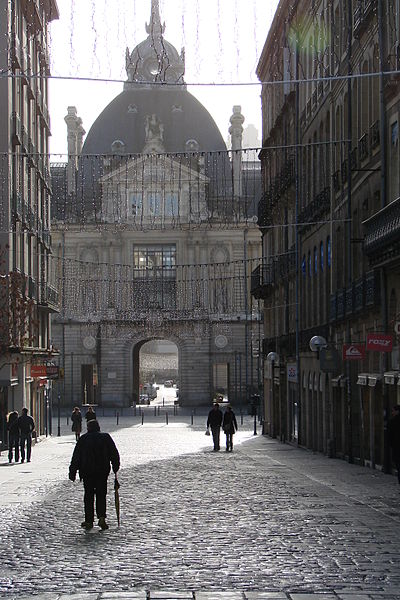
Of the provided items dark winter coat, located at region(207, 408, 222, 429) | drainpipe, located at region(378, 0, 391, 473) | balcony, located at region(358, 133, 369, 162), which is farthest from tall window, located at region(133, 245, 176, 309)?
drainpipe, located at region(378, 0, 391, 473)

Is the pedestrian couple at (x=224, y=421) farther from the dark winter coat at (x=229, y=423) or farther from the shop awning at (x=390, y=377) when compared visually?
the shop awning at (x=390, y=377)

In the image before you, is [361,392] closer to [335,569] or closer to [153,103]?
[335,569]

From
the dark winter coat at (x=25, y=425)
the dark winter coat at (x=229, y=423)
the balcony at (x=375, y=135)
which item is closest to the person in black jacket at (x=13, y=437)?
the dark winter coat at (x=25, y=425)

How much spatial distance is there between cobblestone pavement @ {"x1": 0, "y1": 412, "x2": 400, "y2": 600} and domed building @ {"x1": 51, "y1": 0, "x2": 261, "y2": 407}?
6349 centimetres

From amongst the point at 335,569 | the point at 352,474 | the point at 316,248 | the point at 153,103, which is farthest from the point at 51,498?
the point at 153,103

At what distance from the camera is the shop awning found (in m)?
26.6

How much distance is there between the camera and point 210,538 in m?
15.4

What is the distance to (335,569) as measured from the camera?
12766 mm

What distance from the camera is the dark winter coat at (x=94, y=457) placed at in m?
16.7

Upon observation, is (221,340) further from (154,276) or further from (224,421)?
(224,421)

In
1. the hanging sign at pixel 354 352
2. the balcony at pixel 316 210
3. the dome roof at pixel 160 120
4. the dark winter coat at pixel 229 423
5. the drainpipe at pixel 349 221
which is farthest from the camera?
the dome roof at pixel 160 120

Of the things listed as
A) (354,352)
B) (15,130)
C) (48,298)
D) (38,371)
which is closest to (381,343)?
(354,352)

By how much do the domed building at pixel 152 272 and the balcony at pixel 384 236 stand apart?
63.2 metres

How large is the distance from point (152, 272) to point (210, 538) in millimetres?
82286
